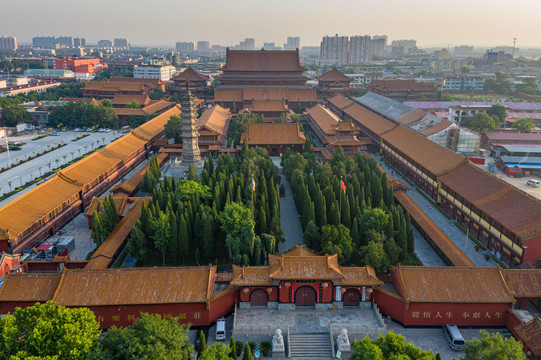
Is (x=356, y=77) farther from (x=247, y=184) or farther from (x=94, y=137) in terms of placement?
(x=247, y=184)

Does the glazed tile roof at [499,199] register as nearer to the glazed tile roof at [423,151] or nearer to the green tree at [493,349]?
the glazed tile roof at [423,151]

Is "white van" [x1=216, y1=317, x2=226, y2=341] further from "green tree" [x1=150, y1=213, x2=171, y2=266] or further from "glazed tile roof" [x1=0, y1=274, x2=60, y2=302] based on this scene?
"glazed tile roof" [x1=0, y1=274, x2=60, y2=302]

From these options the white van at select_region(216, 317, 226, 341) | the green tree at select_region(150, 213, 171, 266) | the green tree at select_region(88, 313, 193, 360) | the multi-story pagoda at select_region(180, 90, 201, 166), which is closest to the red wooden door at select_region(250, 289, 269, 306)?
the white van at select_region(216, 317, 226, 341)

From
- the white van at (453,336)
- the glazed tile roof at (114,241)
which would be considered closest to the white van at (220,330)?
the glazed tile roof at (114,241)

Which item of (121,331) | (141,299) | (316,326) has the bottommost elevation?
(316,326)

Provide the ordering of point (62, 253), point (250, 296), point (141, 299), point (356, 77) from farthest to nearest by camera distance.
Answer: point (356, 77), point (62, 253), point (250, 296), point (141, 299)

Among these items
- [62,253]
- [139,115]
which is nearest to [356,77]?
[139,115]

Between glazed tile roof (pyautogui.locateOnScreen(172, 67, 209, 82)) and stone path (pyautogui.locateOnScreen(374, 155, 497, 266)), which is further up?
glazed tile roof (pyautogui.locateOnScreen(172, 67, 209, 82))
